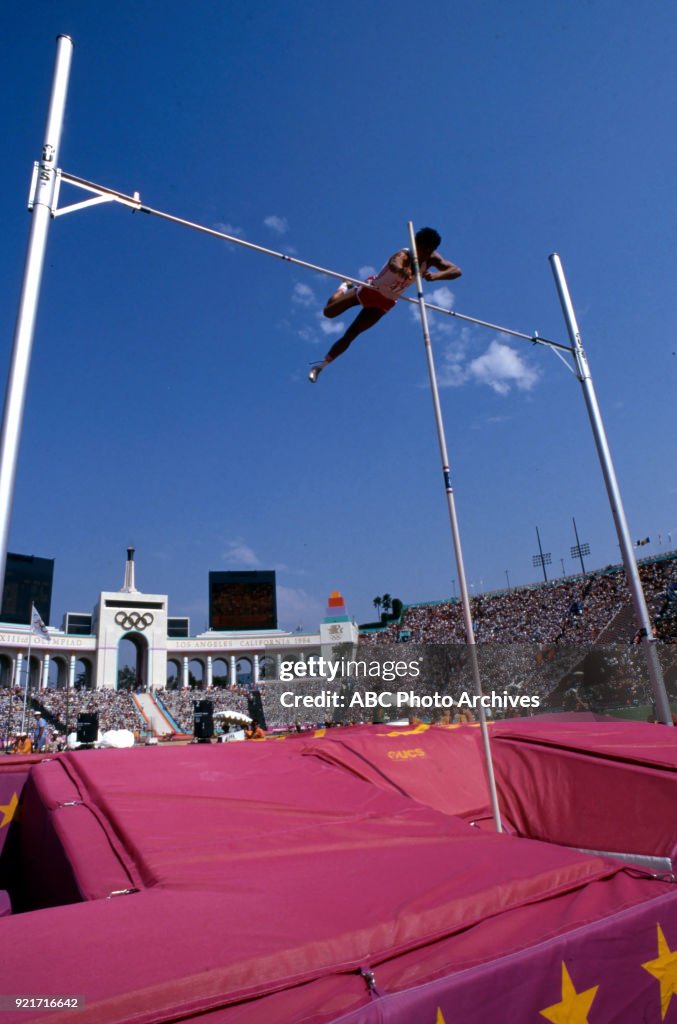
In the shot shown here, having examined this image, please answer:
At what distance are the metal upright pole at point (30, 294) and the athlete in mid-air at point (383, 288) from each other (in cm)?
271

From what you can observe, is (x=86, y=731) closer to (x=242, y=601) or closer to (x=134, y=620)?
(x=134, y=620)

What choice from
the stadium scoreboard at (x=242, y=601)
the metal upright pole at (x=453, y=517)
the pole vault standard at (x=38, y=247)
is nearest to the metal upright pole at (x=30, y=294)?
the pole vault standard at (x=38, y=247)

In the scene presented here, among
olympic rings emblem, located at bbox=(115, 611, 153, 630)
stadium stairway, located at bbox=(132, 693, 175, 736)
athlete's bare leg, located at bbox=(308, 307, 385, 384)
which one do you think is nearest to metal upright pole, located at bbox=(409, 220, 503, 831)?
athlete's bare leg, located at bbox=(308, 307, 385, 384)

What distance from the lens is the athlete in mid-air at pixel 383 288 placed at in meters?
5.00

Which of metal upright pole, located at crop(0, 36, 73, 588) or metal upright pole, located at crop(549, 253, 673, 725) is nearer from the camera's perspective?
metal upright pole, located at crop(0, 36, 73, 588)

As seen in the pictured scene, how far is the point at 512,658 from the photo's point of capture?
13641mm

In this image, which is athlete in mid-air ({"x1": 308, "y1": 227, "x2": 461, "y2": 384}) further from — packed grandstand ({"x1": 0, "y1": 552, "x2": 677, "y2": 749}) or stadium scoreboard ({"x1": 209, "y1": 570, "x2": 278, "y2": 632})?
stadium scoreboard ({"x1": 209, "y1": 570, "x2": 278, "y2": 632})

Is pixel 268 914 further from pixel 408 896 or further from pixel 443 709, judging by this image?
pixel 443 709

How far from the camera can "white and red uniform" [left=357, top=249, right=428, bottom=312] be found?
17.1ft

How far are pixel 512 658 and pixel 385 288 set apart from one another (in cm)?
1067

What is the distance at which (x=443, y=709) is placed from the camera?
13.4 meters

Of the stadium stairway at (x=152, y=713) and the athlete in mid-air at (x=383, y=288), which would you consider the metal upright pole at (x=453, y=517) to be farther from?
the stadium stairway at (x=152, y=713)

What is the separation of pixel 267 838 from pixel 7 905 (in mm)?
1280

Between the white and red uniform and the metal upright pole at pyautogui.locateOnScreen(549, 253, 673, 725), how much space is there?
9.74 feet
